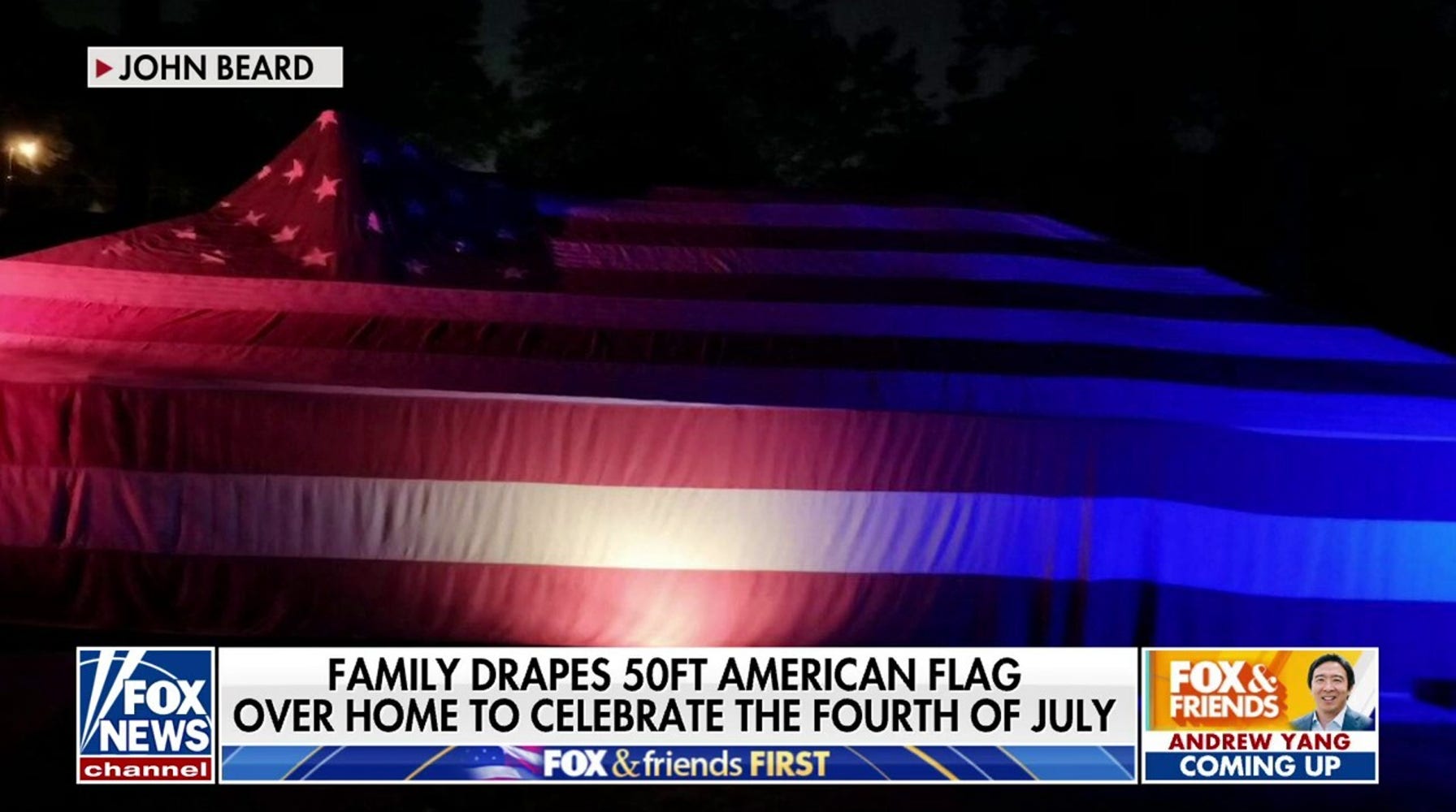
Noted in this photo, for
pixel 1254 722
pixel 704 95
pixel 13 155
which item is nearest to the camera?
pixel 1254 722

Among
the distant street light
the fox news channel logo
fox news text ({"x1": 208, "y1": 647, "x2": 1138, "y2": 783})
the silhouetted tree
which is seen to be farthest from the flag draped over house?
the distant street light

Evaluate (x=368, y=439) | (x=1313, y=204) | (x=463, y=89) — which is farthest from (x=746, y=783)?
(x=463, y=89)

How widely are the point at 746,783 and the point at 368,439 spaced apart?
6.68 feet

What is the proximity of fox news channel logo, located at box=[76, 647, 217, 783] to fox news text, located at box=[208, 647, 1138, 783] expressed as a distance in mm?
76

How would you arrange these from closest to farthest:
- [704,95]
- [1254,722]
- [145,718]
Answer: [145,718], [1254,722], [704,95]

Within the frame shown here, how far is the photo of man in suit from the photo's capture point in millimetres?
4016

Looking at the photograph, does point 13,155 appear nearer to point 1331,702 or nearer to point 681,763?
point 681,763

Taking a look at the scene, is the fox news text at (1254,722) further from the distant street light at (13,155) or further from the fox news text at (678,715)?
the distant street light at (13,155)

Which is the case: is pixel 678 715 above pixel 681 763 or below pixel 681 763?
above

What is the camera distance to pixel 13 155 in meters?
24.0

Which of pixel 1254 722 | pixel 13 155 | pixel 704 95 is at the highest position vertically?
pixel 13 155

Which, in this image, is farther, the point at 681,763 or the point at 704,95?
the point at 704,95

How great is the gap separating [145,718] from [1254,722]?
3.82m

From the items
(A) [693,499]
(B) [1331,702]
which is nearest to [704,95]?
(A) [693,499]
